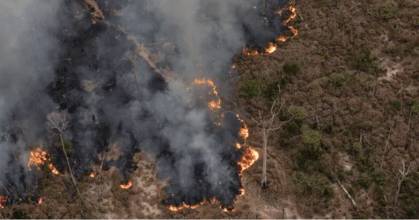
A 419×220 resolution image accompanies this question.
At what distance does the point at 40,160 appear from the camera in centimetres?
4438

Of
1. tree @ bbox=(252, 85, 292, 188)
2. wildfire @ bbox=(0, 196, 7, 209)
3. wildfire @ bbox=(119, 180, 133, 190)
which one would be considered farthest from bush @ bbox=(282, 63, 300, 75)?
wildfire @ bbox=(0, 196, 7, 209)

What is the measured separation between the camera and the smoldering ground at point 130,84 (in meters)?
43.2

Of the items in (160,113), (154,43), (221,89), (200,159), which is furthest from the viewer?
(154,43)

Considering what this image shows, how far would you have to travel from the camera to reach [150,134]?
45031mm

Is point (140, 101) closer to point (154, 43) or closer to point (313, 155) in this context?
point (154, 43)

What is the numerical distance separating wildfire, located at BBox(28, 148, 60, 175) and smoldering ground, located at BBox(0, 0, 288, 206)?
0.51 metres

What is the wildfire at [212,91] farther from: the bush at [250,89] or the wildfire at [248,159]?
the wildfire at [248,159]

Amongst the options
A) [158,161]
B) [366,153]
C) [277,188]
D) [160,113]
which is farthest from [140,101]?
[366,153]

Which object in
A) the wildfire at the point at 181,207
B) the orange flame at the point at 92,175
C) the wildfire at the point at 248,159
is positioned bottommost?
the wildfire at the point at 181,207

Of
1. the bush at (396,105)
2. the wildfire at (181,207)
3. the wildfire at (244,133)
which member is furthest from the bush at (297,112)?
the wildfire at (181,207)

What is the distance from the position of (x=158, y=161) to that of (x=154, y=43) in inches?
551

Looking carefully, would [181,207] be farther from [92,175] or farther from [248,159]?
[92,175]

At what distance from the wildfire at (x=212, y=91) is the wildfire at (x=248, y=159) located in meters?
5.16

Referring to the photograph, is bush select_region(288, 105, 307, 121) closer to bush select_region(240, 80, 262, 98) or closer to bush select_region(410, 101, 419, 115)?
bush select_region(240, 80, 262, 98)
